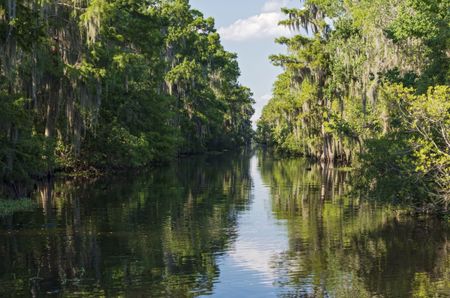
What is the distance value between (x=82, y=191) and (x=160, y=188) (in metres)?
4.56

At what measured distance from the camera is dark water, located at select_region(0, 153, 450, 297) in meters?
13.2

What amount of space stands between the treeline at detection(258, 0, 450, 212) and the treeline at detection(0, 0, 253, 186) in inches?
448

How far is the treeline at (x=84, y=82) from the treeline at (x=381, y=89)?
1138cm

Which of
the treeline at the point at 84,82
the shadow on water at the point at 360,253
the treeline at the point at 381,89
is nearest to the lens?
the shadow on water at the point at 360,253

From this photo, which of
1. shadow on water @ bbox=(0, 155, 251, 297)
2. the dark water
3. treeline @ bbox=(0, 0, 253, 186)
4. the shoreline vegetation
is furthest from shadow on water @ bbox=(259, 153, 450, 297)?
treeline @ bbox=(0, 0, 253, 186)

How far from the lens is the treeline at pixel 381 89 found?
66.5 feet

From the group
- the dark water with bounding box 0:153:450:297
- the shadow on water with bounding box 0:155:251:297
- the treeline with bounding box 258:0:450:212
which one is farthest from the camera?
→ the treeline with bounding box 258:0:450:212

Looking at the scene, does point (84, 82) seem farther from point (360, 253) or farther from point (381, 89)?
point (360, 253)

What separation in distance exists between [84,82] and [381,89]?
16966mm

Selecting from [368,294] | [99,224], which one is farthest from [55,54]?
[368,294]

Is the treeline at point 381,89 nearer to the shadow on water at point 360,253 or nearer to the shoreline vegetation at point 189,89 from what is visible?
the shoreline vegetation at point 189,89

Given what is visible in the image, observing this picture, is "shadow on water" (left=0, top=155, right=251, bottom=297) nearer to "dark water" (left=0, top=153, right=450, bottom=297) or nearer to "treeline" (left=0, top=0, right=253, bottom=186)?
"dark water" (left=0, top=153, right=450, bottom=297)

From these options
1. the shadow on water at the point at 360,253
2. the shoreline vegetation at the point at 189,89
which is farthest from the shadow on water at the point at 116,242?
the shoreline vegetation at the point at 189,89

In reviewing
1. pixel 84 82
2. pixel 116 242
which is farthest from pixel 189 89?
pixel 116 242
